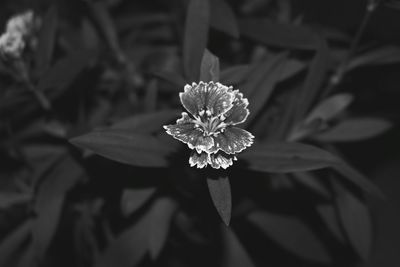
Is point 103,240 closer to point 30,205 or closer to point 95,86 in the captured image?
point 30,205

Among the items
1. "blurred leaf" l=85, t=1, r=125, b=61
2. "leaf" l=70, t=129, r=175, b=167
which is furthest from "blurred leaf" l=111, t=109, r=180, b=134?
"blurred leaf" l=85, t=1, r=125, b=61

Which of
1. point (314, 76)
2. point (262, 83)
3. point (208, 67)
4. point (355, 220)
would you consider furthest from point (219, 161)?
point (355, 220)

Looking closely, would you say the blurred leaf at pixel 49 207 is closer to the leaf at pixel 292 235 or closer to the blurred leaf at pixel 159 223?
the blurred leaf at pixel 159 223

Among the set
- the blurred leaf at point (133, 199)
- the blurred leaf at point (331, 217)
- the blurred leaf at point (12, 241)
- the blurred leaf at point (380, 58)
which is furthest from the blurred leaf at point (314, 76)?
the blurred leaf at point (12, 241)

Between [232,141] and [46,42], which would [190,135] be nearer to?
[232,141]

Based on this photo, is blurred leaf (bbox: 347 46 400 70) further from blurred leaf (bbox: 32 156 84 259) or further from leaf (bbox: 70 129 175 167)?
blurred leaf (bbox: 32 156 84 259)

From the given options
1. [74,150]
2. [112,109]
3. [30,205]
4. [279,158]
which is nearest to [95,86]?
[112,109]
